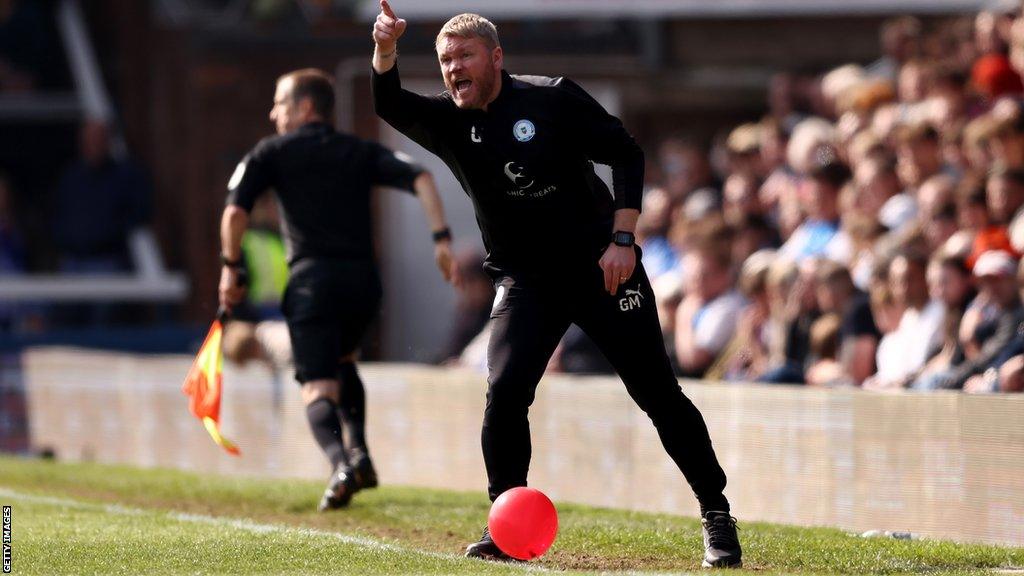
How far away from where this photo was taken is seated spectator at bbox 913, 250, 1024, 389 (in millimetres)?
9367

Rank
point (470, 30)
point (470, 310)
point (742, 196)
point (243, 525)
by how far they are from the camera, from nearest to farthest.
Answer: point (470, 30) < point (243, 525) < point (742, 196) < point (470, 310)

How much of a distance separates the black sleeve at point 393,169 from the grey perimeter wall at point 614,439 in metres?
1.87

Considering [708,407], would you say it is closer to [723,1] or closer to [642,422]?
[642,422]

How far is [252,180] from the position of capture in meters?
9.41

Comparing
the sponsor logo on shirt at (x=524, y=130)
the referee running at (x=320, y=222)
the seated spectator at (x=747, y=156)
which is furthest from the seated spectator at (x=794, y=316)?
the sponsor logo on shirt at (x=524, y=130)

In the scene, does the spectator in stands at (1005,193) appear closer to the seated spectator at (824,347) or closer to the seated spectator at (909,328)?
the seated spectator at (909,328)

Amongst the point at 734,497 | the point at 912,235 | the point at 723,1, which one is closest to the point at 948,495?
the point at 734,497

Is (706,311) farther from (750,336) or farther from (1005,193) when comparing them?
(1005,193)

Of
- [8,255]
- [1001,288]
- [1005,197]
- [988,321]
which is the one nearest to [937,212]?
[1005,197]

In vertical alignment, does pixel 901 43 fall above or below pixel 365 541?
above

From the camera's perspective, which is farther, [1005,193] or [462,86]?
[1005,193]

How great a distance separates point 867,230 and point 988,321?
2289 mm

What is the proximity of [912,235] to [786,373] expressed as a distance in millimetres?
1292

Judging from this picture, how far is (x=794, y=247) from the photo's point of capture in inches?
497
